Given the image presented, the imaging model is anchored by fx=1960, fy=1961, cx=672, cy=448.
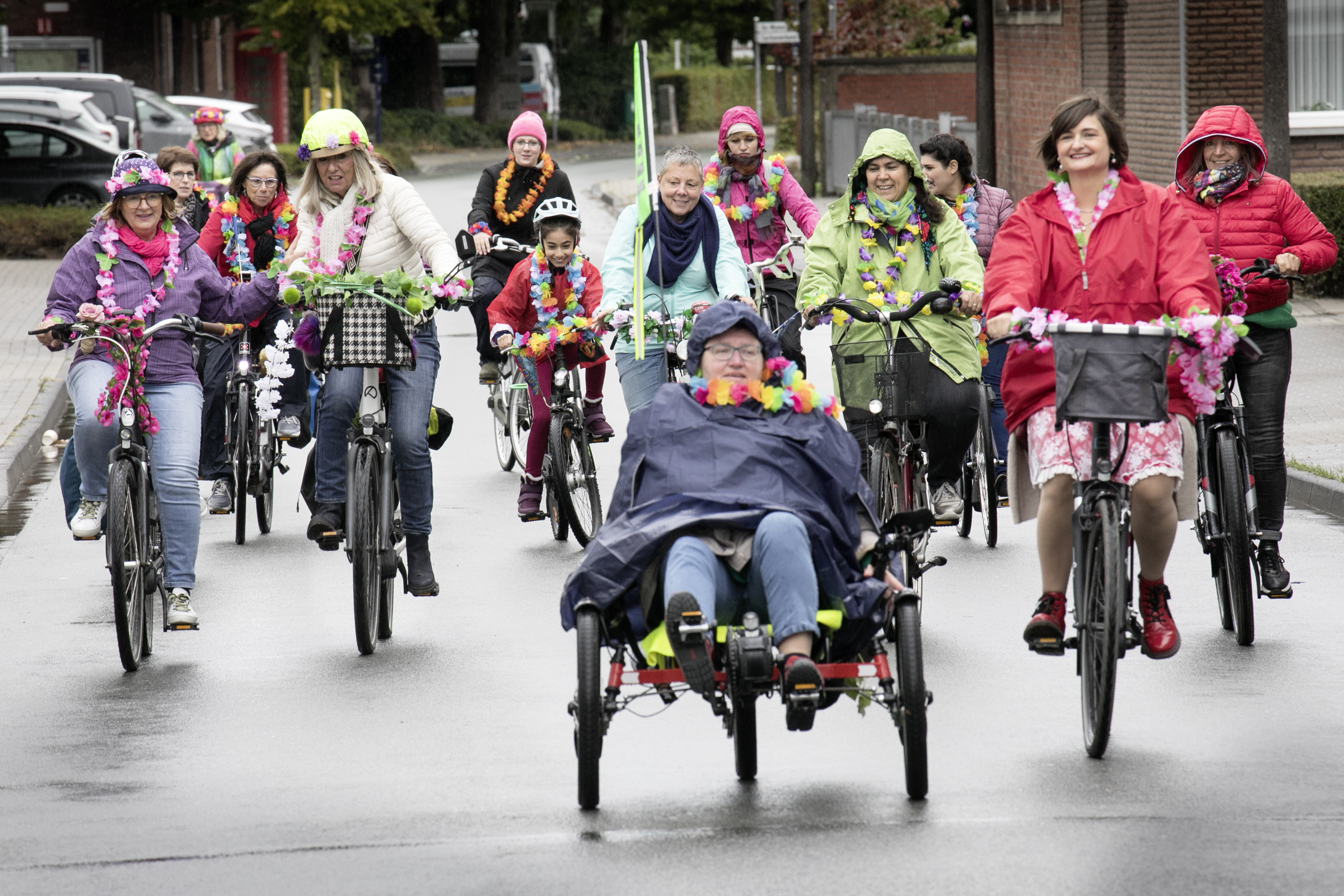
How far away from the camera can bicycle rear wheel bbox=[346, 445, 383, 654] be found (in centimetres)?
709

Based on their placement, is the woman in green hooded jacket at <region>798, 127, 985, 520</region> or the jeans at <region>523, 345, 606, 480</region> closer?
the woman in green hooded jacket at <region>798, 127, 985, 520</region>

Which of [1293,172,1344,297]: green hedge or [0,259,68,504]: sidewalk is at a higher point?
[1293,172,1344,297]: green hedge

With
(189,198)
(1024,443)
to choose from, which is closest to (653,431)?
(1024,443)

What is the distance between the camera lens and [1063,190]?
6.09 m

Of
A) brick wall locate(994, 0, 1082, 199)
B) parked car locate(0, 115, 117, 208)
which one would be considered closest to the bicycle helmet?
brick wall locate(994, 0, 1082, 199)

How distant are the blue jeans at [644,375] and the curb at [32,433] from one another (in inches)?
155

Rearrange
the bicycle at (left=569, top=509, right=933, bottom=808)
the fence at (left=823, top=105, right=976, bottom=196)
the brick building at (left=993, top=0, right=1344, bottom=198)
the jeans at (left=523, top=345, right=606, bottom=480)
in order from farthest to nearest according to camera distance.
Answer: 1. the fence at (left=823, top=105, right=976, bottom=196)
2. the brick building at (left=993, top=0, right=1344, bottom=198)
3. the jeans at (left=523, top=345, right=606, bottom=480)
4. the bicycle at (left=569, top=509, right=933, bottom=808)

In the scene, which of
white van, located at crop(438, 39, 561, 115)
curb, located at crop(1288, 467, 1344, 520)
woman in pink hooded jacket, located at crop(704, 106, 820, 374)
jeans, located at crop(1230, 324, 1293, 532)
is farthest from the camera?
white van, located at crop(438, 39, 561, 115)

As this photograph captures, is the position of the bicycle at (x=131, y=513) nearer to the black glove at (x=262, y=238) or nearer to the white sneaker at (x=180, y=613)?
the white sneaker at (x=180, y=613)

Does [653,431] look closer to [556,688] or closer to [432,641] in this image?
[556,688]

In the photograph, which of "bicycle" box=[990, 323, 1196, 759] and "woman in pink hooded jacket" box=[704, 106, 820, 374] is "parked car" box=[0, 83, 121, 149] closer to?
"woman in pink hooded jacket" box=[704, 106, 820, 374]

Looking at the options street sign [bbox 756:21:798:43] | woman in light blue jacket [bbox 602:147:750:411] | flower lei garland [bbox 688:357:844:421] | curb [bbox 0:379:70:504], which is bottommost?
curb [bbox 0:379:70:504]

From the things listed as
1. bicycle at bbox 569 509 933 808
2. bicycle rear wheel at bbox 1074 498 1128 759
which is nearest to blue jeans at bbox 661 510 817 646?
bicycle at bbox 569 509 933 808

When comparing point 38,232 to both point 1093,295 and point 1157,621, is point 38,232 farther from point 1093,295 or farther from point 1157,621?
point 1157,621
